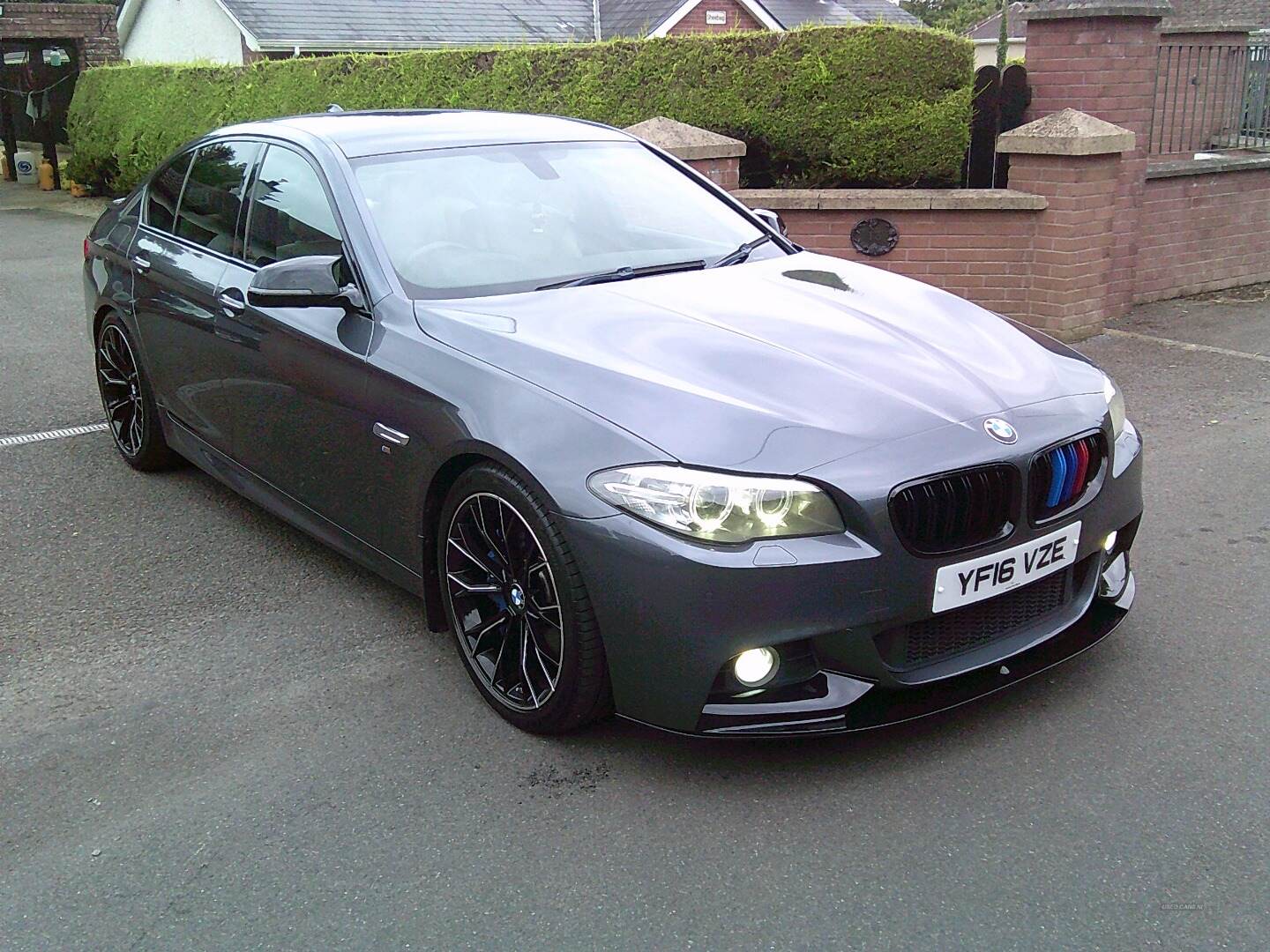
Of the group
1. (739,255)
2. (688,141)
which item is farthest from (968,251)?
(739,255)

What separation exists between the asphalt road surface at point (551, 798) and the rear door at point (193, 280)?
0.72 meters

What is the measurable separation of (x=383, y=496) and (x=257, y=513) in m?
1.70

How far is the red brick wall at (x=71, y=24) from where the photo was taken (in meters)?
21.3

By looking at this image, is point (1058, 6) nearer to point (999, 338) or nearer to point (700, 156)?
point (700, 156)

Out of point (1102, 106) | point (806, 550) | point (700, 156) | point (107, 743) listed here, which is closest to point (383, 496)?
point (107, 743)

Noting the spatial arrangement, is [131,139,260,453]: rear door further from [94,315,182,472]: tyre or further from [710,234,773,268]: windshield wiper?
[710,234,773,268]: windshield wiper

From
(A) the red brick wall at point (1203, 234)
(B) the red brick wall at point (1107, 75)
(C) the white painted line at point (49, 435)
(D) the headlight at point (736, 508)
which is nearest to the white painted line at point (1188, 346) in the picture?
(B) the red brick wall at point (1107, 75)

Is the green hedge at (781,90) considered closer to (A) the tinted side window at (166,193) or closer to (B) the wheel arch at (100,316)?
(A) the tinted side window at (166,193)

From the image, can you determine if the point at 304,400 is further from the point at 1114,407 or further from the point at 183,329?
the point at 1114,407

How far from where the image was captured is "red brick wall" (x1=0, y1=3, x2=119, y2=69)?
21.3 metres

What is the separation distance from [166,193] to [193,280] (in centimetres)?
85

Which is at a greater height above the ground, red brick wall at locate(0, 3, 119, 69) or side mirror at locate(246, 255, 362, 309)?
red brick wall at locate(0, 3, 119, 69)

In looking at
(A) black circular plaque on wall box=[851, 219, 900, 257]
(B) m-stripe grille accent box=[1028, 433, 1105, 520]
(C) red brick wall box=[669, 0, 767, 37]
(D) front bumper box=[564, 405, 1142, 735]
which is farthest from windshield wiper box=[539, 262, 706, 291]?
(C) red brick wall box=[669, 0, 767, 37]

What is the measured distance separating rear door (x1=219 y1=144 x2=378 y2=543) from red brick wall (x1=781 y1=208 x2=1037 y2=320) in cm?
462
